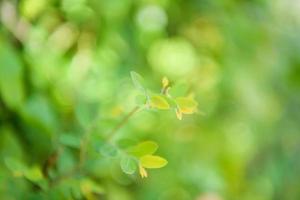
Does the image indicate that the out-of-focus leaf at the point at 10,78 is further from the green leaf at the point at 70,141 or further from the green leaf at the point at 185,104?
the green leaf at the point at 185,104

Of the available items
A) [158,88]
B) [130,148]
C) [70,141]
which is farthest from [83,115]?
[158,88]

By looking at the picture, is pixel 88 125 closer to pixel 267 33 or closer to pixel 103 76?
pixel 103 76

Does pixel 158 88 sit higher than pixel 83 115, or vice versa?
pixel 158 88

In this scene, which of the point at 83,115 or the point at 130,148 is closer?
the point at 130,148

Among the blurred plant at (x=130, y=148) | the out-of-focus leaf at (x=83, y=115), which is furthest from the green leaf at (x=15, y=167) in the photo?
the out-of-focus leaf at (x=83, y=115)

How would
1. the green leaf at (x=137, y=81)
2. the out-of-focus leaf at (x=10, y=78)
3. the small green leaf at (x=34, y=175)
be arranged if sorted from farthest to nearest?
the out-of-focus leaf at (x=10, y=78), the small green leaf at (x=34, y=175), the green leaf at (x=137, y=81)

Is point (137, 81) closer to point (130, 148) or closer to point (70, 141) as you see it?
point (130, 148)

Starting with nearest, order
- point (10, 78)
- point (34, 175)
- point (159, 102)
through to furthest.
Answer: point (159, 102) → point (34, 175) → point (10, 78)
